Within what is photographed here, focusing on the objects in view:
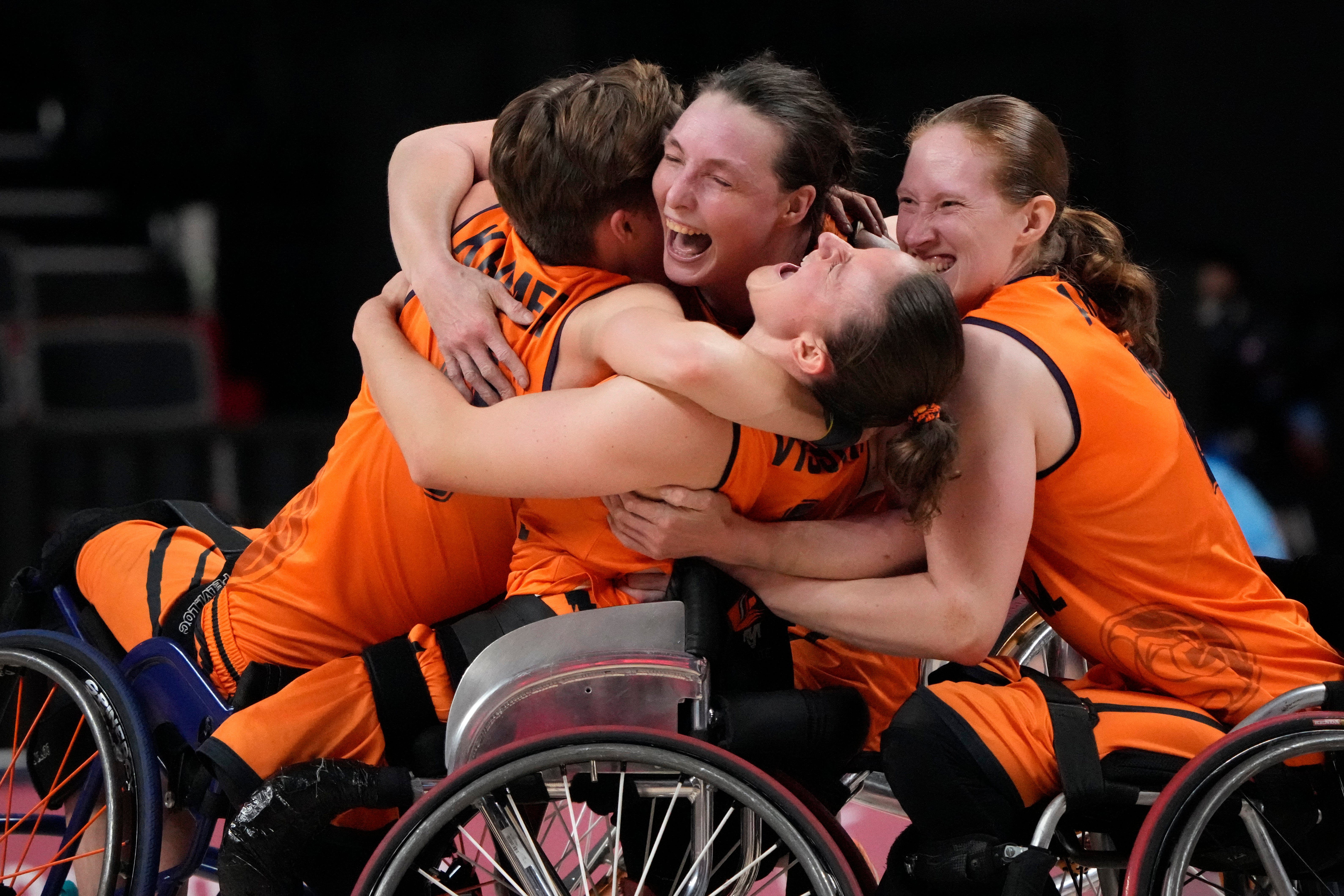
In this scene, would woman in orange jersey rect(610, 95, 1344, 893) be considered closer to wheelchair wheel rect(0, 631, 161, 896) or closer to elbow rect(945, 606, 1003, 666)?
elbow rect(945, 606, 1003, 666)

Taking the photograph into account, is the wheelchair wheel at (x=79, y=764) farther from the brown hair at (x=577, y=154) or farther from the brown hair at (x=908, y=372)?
the brown hair at (x=908, y=372)

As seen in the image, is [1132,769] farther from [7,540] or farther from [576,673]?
[7,540]

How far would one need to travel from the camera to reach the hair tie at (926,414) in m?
Result: 1.71

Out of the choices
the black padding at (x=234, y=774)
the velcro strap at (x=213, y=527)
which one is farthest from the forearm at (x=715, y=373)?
the velcro strap at (x=213, y=527)

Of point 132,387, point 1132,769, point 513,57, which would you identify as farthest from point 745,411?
point 513,57

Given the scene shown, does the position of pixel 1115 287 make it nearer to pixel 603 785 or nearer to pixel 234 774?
Answer: pixel 603 785

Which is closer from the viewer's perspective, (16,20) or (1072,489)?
(1072,489)

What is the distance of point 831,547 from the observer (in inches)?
73.7

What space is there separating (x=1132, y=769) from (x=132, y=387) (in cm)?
483

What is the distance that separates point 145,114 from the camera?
7.31 metres

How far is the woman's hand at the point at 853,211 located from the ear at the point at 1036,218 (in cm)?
23

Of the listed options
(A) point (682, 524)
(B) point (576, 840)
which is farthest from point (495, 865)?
(A) point (682, 524)

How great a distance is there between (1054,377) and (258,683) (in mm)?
1160

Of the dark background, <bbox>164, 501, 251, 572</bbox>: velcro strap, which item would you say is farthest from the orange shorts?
the dark background
